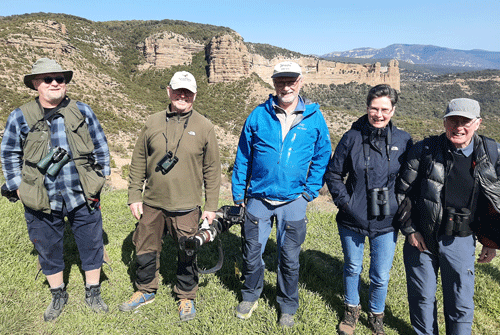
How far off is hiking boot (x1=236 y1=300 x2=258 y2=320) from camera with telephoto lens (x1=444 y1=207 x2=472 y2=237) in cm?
196

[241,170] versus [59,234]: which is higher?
[241,170]

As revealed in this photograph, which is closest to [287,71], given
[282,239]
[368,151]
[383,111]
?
[383,111]

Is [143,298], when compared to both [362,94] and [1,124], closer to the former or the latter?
[1,124]

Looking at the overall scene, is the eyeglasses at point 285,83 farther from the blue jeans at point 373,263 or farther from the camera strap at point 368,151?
the blue jeans at point 373,263

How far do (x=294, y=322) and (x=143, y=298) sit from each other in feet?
5.32

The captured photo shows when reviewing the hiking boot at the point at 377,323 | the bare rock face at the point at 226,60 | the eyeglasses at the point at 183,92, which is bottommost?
the hiking boot at the point at 377,323

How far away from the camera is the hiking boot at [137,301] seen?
2987 millimetres

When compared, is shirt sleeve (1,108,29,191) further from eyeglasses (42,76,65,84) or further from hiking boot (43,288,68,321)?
hiking boot (43,288,68,321)

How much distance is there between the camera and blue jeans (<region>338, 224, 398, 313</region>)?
2660 mm

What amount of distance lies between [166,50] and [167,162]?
5532cm

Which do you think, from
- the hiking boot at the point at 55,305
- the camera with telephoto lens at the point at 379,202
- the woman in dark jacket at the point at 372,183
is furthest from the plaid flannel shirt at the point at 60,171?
the camera with telephoto lens at the point at 379,202

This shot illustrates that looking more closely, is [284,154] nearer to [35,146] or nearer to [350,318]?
[350,318]

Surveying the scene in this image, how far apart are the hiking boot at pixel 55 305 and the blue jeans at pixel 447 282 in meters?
3.37

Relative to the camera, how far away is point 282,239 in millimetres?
2854
